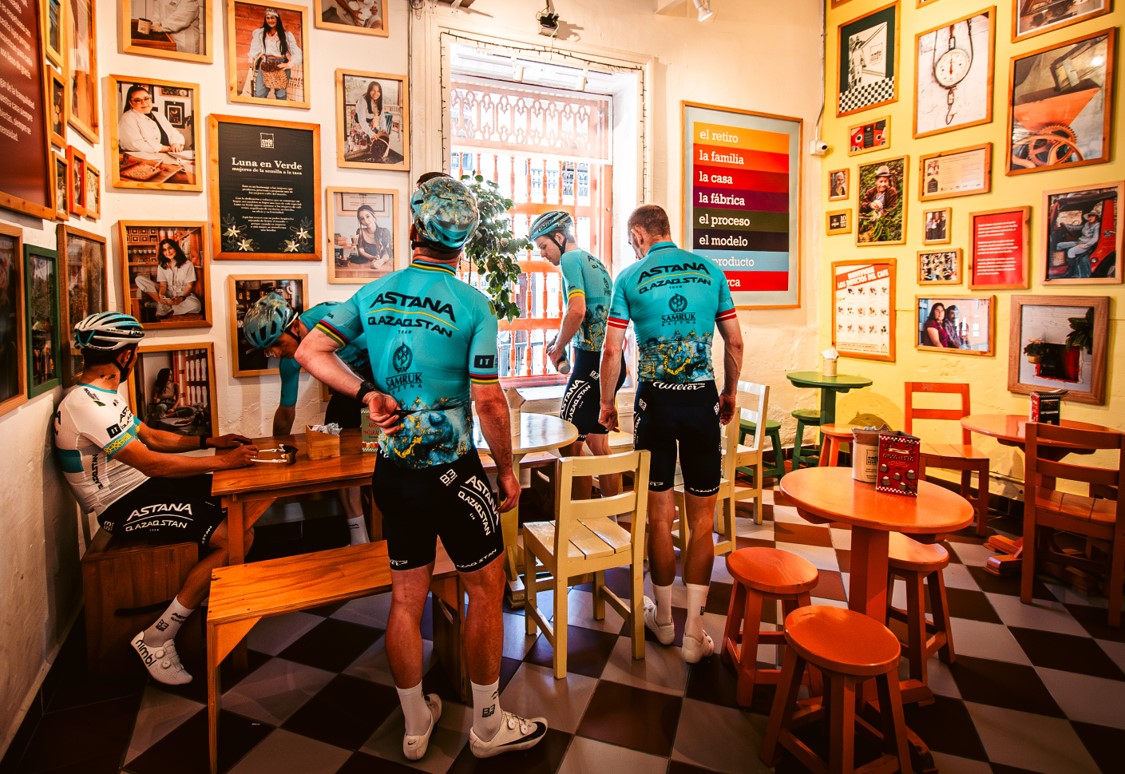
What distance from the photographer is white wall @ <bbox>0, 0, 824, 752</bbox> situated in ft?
7.42

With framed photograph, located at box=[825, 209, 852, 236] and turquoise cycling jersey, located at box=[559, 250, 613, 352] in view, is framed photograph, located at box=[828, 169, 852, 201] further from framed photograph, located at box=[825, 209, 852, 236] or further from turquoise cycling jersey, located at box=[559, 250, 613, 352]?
turquoise cycling jersey, located at box=[559, 250, 613, 352]

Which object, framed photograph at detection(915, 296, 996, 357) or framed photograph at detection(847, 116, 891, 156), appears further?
framed photograph at detection(847, 116, 891, 156)

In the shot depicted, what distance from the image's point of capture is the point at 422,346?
199cm

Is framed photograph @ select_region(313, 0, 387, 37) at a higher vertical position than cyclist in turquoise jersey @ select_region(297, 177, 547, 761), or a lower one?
higher

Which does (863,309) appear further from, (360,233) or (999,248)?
(360,233)

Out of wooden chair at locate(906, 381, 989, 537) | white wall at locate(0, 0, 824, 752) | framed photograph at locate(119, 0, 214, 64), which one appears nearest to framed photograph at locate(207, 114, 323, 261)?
white wall at locate(0, 0, 824, 752)

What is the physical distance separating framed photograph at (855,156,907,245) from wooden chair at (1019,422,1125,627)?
246 cm

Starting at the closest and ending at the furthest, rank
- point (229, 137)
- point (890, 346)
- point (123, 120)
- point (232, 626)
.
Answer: point (232, 626) < point (123, 120) < point (229, 137) < point (890, 346)

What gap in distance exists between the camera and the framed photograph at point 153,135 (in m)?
3.54

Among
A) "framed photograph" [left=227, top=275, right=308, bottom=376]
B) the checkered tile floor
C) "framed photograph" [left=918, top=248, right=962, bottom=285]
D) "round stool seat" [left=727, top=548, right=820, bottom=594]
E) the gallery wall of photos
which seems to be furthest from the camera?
"framed photograph" [left=918, top=248, right=962, bottom=285]

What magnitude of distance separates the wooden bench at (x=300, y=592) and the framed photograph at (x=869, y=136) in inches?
195

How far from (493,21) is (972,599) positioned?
15.1 feet

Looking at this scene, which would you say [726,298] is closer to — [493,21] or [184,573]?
[184,573]

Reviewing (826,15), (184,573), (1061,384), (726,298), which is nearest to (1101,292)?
(1061,384)
